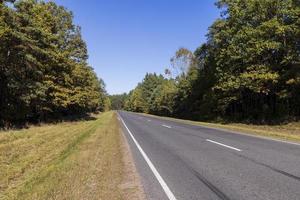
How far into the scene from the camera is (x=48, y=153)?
14.2m

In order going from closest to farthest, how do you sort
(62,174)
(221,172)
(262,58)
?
(221,172) → (62,174) → (262,58)

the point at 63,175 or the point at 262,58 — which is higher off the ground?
the point at 262,58

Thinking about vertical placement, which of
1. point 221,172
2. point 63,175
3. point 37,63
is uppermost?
point 37,63

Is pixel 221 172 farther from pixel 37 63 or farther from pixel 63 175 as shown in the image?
pixel 37 63

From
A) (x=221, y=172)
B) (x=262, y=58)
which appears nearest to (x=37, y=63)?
(x=262, y=58)

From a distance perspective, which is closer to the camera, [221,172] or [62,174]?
[221,172]

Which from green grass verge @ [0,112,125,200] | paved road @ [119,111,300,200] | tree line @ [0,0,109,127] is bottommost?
green grass verge @ [0,112,125,200]

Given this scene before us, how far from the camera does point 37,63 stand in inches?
1183

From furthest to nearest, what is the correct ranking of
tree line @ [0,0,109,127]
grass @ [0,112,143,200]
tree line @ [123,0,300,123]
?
tree line @ [123,0,300,123]
tree line @ [0,0,109,127]
grass @ [0,112,143,200]

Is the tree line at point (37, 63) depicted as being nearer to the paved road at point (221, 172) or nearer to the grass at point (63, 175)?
the grass at point (63, 175)

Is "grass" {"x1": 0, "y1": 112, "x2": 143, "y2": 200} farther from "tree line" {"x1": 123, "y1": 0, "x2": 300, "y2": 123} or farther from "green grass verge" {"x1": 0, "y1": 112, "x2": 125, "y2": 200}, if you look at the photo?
"tree line" {"x1": 123, "y1": 0, "x2": 300, "y2": 123}

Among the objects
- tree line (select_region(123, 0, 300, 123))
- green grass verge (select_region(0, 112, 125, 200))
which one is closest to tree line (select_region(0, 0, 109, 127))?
green grass verge (select_region(0, 112, 125, 200))

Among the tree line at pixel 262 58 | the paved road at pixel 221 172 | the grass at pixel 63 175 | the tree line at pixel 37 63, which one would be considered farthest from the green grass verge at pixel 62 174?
the tree line at pixel 262 58

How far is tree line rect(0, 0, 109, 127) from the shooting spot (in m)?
27.3
